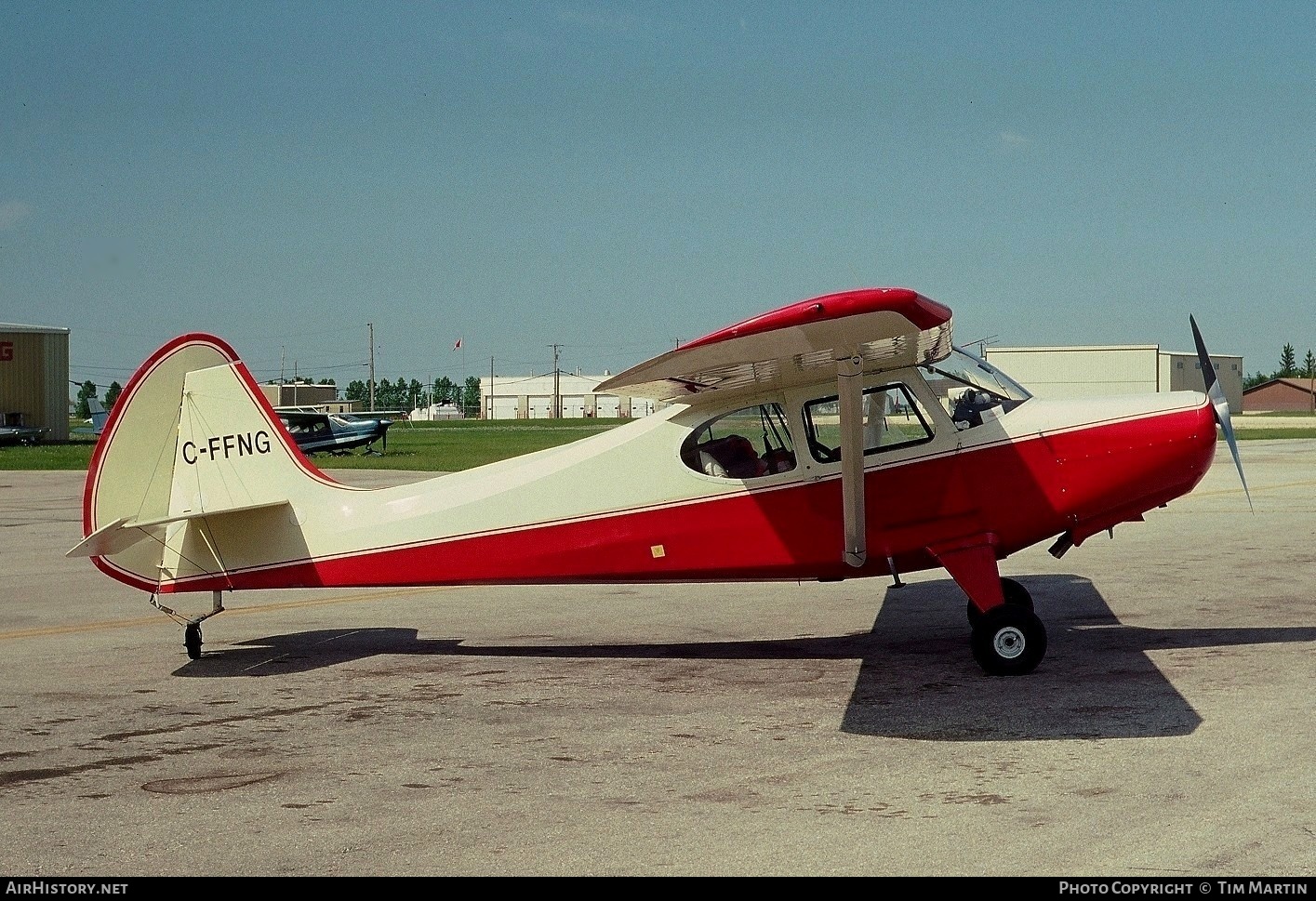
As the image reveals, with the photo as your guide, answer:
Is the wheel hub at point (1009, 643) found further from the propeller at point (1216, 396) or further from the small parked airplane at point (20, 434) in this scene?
the small parked airplane at point (20, 434)

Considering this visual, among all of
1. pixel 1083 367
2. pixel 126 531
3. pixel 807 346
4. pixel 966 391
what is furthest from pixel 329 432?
pixel 1083 367

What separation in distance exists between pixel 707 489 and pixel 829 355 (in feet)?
4.86

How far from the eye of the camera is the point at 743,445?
30.5ft

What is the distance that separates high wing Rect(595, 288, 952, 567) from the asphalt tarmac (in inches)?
61.7

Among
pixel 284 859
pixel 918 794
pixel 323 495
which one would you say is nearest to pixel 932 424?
pixel 918 794

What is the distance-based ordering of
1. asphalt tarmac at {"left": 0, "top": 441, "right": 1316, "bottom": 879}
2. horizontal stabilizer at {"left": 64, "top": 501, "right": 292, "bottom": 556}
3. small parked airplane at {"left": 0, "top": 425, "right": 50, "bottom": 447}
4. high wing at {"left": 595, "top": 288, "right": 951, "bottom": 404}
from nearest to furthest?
asphalt tarmac at {"left": 0, "top": 441, "right": 1316, "bottom": 879} → high wing at {"left": 595, "top": 288, "right": 951, "bottom": 404} → horizontal stabilizer at {"left": 64, "top": 501, "right": 292, "bottom": 556} → small parked airplane at {"left": 0, "top": 425, "right": 50, "bottom": 447}

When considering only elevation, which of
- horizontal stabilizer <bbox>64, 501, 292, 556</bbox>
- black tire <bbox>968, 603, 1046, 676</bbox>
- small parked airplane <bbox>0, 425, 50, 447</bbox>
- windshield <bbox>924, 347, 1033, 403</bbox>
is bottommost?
small parked airplane <bbox>0, 425, 50, 447</bbox>

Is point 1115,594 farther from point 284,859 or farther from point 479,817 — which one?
point 284,859

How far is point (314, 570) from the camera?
951 centimetres

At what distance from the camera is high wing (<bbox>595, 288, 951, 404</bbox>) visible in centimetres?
686

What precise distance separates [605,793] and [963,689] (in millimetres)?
3158

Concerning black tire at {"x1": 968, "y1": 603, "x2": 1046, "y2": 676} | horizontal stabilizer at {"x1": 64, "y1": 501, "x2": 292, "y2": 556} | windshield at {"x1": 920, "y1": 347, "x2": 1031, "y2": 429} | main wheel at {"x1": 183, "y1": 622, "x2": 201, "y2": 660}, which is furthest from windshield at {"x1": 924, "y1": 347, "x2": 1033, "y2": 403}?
main wheel at {"x1": 183, "y1": 622, "x2": 201, "y2": 660}

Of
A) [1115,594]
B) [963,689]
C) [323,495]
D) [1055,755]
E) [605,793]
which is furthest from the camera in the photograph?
[1115,594]

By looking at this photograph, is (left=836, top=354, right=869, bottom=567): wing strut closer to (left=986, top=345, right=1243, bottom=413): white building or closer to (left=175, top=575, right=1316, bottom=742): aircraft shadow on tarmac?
(left=175, top=575, right=1316, bottom=742): aircraft shadow on tarmac
